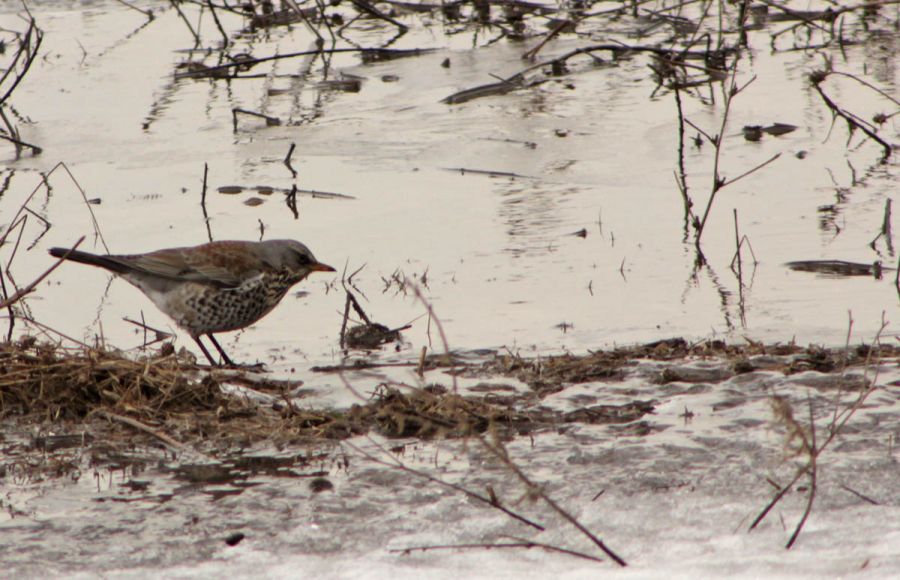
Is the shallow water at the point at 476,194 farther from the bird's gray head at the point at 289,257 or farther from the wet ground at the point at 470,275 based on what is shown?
the bird's gray head at the point at 289,257

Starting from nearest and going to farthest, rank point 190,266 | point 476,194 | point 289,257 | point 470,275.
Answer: point 190,266 → point 289,257 → point 470,275 → point 476,194

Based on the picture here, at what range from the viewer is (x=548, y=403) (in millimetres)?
6137

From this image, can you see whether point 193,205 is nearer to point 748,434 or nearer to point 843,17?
point 748,434

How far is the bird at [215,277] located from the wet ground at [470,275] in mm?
261

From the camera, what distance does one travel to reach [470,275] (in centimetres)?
854

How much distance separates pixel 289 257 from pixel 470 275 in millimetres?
1282

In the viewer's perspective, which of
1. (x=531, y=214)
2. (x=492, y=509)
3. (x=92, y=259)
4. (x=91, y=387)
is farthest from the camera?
(x=531, y=214)

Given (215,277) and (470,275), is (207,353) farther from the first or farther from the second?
(470,275)

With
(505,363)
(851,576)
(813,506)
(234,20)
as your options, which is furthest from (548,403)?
(234,20)

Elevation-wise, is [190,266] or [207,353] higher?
[190,266]

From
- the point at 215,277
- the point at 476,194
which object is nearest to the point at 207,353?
the point at 215,277

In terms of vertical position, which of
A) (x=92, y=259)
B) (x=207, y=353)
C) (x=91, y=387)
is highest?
(x=92, y=259)

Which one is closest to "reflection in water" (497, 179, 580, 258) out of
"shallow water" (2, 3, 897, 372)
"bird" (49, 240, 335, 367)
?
"shallow water" (2, 3, 897, 372)

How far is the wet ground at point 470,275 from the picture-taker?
478 centimetres
